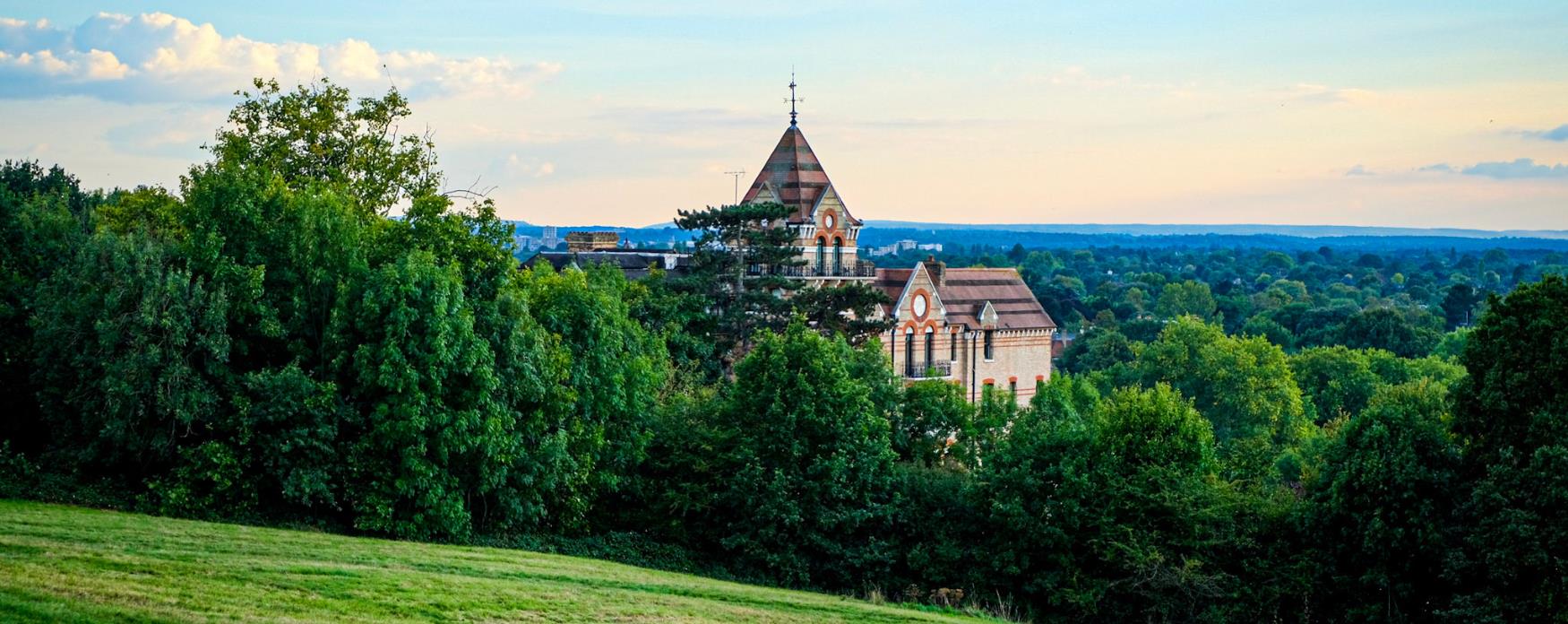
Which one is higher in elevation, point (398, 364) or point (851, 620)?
point (398, 364)

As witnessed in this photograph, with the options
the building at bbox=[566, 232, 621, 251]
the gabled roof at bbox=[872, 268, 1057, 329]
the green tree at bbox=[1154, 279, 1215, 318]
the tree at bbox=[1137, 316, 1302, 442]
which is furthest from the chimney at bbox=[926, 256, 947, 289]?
the green tree at bbox=[1154, 279, 1215, 318]

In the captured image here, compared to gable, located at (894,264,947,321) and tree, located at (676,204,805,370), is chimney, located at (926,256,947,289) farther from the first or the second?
tree, located at (676,204,805,370)

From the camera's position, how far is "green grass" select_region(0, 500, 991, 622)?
72.8ft

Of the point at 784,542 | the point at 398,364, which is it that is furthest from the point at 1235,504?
the point at 398,364

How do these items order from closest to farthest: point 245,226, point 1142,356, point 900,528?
point 245,226 → point 900,528 → point 1142,356

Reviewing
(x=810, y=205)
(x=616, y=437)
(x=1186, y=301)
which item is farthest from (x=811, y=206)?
(x=1186, y=301)

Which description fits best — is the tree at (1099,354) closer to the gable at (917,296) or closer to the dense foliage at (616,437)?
the gable at (917,296)

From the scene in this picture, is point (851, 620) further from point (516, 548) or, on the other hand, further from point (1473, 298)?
point (1473, 298)

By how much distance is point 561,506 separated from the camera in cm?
3944

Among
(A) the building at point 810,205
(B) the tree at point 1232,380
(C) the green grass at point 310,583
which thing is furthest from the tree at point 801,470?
(B) the tree at point 1232,380

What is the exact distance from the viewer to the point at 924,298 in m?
61.4

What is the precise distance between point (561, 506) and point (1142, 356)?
46129 mm

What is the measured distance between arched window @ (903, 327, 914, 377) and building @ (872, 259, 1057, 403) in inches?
1.4

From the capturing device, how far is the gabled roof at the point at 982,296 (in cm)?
6419
